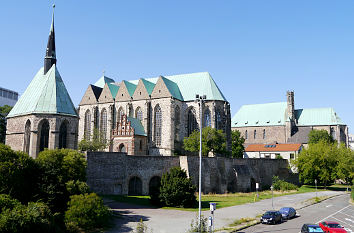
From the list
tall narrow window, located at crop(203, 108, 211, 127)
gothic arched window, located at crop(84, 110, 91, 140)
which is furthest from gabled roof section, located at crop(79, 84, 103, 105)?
tall narrow window, located at crop(203, 108, 211, 127)

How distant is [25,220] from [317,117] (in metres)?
89.6

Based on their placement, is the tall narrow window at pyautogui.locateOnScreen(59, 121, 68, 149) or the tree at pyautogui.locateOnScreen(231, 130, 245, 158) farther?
the tree at pyautogui.locateOnScreen(231, 130, 245, 158)

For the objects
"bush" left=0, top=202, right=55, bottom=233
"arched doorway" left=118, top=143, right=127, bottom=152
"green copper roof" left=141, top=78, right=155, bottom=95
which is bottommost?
"bush" left=0, top=202, right=55, bottom=233

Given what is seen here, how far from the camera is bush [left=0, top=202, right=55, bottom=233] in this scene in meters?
19.1

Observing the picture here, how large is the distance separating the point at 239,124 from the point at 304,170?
42.8 meters

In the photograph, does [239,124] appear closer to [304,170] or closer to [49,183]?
[304,170]

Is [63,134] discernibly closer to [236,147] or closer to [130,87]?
[130,87]

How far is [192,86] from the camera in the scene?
70062mm

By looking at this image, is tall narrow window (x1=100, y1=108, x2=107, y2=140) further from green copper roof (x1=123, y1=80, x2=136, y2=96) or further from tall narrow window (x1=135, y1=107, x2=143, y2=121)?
tall narrow window (x1=135, y1=107, x2=143, y2=121)

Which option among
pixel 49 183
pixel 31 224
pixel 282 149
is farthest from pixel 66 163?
pixel 282 149

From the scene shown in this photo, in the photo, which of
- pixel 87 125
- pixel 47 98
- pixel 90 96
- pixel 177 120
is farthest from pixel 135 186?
pixel 90 96

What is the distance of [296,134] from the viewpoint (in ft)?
304

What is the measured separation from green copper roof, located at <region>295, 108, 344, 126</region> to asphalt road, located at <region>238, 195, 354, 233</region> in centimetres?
5331

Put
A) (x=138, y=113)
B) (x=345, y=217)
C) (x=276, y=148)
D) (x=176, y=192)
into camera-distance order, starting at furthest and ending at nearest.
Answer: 1. (x=276, y=148)
2. (x=138, y=113)
3. (x=176, y=192)
4. (x=345, y=217)
